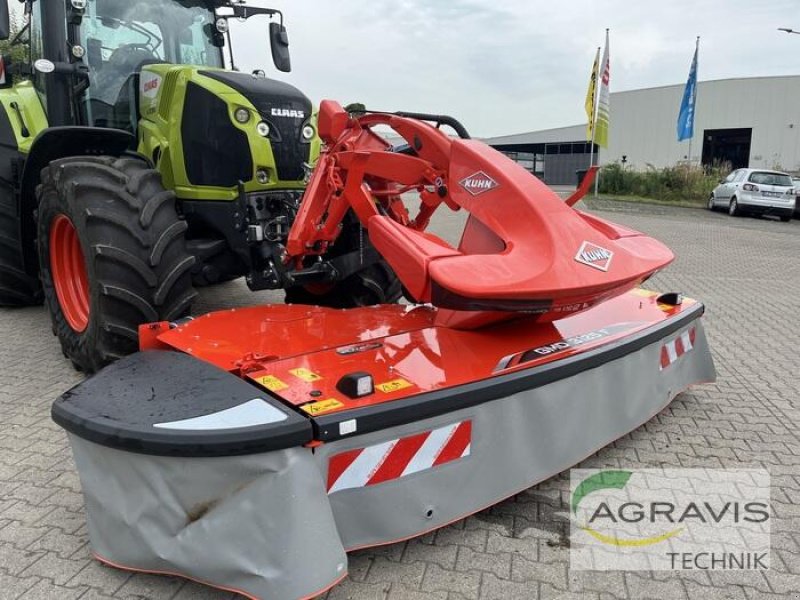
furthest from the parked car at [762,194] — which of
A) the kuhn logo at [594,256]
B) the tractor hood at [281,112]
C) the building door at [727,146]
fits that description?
the kuhn logo at [594,256]

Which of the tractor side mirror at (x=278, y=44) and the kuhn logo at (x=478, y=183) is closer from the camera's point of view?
the kuhn logo at (x=478, y=183)

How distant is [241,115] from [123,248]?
1.13m

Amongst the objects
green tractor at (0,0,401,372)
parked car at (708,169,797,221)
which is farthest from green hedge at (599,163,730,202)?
green tractor at (0,0,401,372)

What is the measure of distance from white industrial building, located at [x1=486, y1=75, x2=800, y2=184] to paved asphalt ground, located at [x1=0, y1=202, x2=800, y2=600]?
27493 millimetres

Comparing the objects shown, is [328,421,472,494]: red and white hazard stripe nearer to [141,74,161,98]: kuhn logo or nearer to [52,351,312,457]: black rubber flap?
[52,351,312,457]: black rubber flap

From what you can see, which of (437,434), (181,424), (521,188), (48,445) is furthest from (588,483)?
(48,445)

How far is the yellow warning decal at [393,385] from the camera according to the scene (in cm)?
240

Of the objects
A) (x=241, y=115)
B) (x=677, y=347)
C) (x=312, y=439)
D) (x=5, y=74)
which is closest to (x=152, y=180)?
(x=241, y=115)

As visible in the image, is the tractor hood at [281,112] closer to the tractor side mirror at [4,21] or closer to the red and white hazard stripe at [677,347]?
the tractor side mirror at [4,21]

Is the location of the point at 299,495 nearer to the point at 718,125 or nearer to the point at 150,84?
the point at 150,84

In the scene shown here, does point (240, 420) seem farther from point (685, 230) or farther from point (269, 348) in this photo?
point (685, 230)

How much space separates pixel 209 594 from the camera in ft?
7.29

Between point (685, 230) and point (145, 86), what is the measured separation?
13.2m

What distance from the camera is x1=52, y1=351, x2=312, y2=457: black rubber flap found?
205cm
